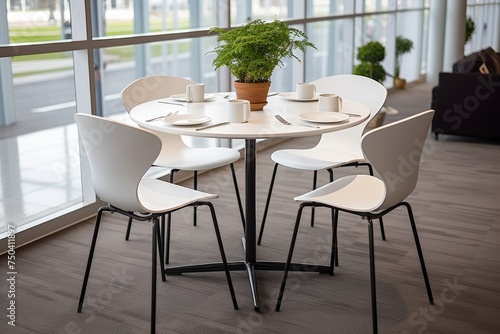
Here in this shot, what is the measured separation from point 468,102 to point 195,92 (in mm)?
3478

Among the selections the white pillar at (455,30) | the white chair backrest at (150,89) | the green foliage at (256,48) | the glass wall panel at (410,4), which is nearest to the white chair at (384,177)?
the green foliage at (256,48)

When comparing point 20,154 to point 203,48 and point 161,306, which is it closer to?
point 203,48

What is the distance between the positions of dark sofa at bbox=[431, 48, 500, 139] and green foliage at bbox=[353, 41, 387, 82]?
878mm

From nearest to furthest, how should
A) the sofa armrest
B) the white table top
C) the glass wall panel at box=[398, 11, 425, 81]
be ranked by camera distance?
1. the white table top
2. the sofa armrest
3. the glass wall panel at box=[398, 11, 425, 81]

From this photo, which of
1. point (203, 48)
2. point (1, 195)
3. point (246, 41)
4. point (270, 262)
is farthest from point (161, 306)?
point (203, 48)

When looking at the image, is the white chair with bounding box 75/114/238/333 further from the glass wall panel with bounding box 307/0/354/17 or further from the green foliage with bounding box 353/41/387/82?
the glass wall panel with bounding box 307/0/354/17

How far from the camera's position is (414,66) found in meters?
10.5

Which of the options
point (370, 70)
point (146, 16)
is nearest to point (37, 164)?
point (146, 16)

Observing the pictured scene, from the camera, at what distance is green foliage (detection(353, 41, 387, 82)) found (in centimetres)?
703

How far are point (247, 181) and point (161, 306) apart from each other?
726 mm

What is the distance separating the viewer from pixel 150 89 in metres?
3.81

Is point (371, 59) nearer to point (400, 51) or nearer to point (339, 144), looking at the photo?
point (400, 51)

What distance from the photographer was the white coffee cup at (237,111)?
2939 mm

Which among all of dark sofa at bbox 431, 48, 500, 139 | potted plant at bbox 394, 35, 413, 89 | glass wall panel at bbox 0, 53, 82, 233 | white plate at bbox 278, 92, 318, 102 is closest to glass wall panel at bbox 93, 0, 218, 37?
glass wall panel at bbox 0, 53, 82, 233
